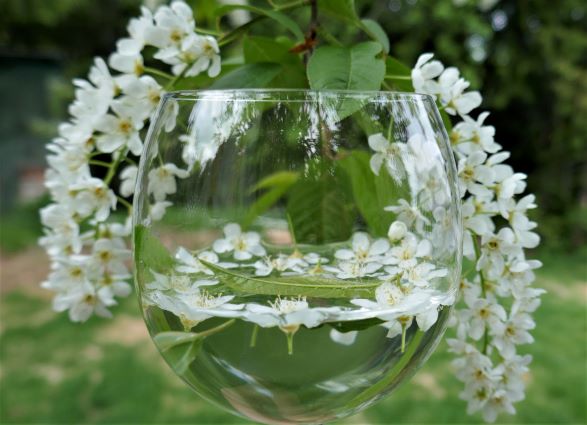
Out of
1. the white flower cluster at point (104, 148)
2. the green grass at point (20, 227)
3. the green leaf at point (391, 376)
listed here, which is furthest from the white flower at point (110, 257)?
the green grass at point (20, 227)

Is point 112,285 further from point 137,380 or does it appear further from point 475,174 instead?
point 137,380

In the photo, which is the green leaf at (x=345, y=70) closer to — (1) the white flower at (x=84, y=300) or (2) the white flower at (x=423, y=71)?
(2) the white flower at (x=423, y=71)

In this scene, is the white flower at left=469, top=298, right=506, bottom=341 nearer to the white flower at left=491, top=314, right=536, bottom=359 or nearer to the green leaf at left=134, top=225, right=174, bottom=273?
the white flower at left=491, top=314, right=536, bottom=359

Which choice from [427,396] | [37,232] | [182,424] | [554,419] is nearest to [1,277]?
[37,232]

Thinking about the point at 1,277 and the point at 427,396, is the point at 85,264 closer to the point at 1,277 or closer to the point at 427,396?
the point at 427,396

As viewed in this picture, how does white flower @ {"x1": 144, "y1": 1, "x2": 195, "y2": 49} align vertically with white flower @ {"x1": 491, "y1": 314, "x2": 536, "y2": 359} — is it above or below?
above

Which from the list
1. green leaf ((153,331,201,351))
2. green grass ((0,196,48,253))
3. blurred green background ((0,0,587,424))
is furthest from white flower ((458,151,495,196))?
green grass ((0,196,48,253))

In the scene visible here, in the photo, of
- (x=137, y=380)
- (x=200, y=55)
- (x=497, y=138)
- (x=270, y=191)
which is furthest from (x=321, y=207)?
(x=497, y=138)
